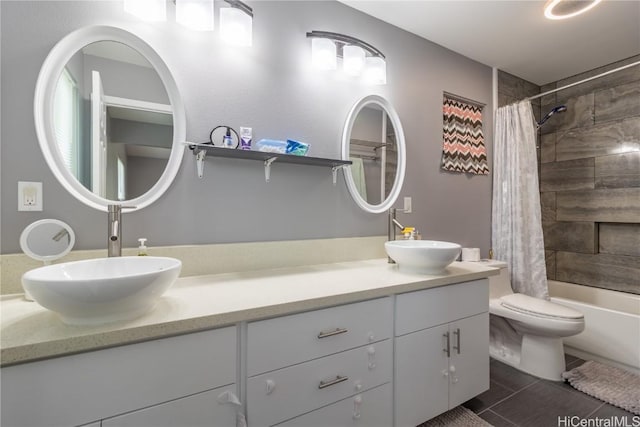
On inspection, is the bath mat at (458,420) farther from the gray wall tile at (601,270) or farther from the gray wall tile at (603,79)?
the gray wall tile at (603,79)

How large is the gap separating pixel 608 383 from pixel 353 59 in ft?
8.30

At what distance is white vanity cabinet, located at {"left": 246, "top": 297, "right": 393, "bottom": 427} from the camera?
0.96 meters

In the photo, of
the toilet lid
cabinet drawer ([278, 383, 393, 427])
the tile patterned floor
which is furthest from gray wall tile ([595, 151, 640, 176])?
cabinet drawer ([278, 383, 393, 427])

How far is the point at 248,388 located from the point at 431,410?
3.13 feet

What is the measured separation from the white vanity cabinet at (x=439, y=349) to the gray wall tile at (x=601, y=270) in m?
1.83

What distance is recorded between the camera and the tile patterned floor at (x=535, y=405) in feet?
5.06

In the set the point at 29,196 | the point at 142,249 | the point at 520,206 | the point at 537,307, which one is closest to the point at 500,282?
the point at 537,307

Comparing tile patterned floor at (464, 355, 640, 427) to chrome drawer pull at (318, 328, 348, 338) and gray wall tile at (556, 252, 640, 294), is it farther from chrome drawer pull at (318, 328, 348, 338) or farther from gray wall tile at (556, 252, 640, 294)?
gray wall tile at (556, 252, 640, 294)

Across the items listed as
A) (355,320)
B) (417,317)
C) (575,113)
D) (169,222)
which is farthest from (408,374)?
(575,113)

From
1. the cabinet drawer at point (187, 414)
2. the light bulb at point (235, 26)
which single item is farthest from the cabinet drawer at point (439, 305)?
the light bulb at point (235, 26)

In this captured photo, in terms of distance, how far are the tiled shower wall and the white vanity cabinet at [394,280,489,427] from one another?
6.05 ft

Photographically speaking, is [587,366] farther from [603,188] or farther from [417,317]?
[417,317]

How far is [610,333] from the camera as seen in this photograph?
6.71 ft

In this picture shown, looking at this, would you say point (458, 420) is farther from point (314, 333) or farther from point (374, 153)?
point (374, 153)
